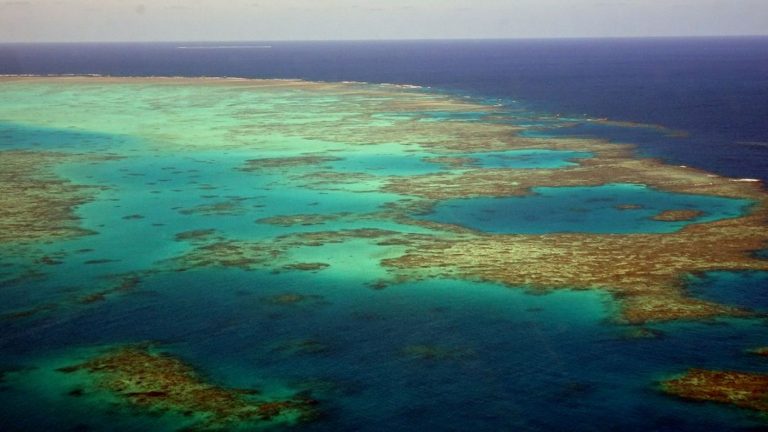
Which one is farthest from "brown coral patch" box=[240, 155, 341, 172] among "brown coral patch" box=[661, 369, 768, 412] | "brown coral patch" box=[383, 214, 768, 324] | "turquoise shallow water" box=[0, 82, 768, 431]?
"brown coral patch" box=[661, 369, 768, 412]

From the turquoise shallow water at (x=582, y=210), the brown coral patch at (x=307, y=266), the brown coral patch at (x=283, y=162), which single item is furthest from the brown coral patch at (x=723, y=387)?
the brown coral patch at (x=283, y=162)

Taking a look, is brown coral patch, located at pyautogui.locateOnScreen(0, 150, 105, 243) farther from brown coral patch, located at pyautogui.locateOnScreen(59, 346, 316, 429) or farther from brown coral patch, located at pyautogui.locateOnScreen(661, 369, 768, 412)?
brown coral patch, located at pyautogui.locateOnScreen(661, 369, 768, 412)

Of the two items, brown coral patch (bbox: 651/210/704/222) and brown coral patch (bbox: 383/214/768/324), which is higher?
brown coral patch (bbox: 651/210/704/222)

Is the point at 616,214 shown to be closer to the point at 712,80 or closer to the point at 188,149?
the point at 188,149

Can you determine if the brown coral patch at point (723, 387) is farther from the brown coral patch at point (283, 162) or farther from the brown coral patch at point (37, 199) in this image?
the brown coral patch at point (283, 162)

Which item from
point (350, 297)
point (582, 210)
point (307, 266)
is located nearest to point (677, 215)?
point (582, 210)

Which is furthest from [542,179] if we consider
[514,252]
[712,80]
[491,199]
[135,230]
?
[712,80]
